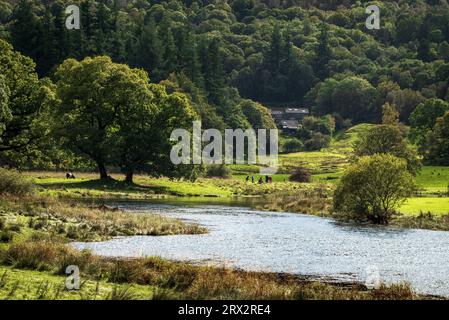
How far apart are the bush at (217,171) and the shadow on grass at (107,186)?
34980 mm

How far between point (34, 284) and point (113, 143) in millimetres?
66221

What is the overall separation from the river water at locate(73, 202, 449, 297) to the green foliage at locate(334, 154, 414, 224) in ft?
15.4

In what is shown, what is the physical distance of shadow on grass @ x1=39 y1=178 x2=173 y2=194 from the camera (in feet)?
277

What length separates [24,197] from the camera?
5647 centimetres

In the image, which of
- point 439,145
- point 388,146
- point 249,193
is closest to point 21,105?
point 249,193

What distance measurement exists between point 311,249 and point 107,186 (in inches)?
1883

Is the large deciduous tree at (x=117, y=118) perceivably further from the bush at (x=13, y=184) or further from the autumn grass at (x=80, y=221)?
the autumn grass at (x=80, y=221)

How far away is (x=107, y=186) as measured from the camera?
3533 inches

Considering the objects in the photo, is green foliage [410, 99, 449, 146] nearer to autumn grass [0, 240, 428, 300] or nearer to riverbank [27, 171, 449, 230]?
riverbank [27, 171, 449, 230]

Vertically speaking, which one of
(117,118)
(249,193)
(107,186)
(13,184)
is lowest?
(249,193)

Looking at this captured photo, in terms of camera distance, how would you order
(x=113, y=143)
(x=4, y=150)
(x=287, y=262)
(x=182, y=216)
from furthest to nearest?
(x=113, y=143) → (x=4, y=150) → (x=182, y=216) → (x=287, y=262)

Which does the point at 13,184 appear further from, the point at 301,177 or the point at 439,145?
the point at 439,145
